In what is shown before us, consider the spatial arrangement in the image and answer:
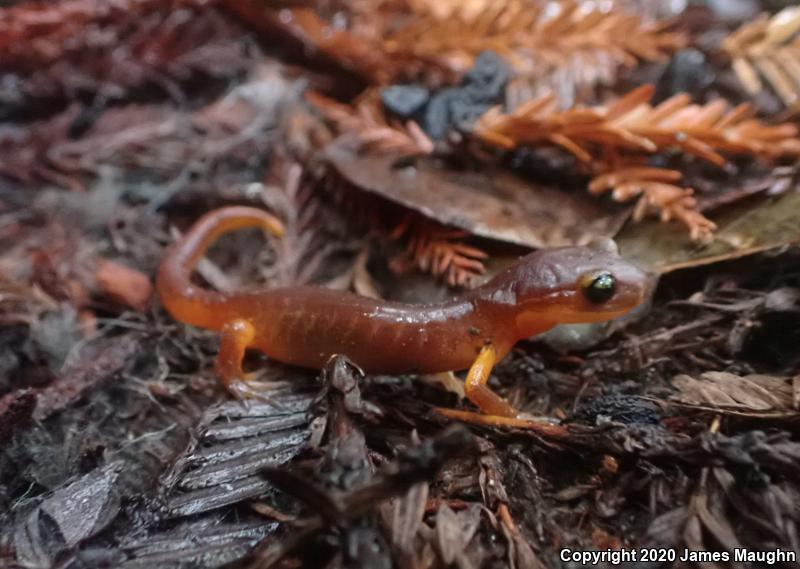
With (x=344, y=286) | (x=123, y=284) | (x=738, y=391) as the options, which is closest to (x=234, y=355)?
(x=344, y=286)

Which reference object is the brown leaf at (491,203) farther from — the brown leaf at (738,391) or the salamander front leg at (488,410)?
the brown leaf at (738,391)

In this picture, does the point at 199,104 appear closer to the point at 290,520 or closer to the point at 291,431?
the point at 291,431

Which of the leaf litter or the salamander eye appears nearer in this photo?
the leaf litter

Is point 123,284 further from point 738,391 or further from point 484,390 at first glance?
point 738,391

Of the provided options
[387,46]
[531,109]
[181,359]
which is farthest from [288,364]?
[387,46]

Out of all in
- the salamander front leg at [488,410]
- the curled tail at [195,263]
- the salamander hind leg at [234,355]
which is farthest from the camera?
the curled tail at [195,263]

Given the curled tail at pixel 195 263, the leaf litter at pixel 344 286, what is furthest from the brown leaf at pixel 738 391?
the curled tail at pixel 195 263

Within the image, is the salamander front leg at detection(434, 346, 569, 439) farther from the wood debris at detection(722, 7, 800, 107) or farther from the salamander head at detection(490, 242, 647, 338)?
the wood debris at detection(722, 7, 800, 107)

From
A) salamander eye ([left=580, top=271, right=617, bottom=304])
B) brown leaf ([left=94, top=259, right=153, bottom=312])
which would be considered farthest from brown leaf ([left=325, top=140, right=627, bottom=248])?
brown leaf ([left=94, top=259, right=153, bottom=312])

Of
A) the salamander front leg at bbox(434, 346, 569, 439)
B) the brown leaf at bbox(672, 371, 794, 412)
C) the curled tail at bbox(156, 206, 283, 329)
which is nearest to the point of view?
the brown leaf at bbox(672, 371, 794, 412)
